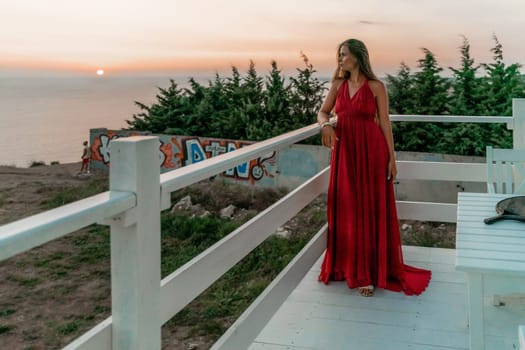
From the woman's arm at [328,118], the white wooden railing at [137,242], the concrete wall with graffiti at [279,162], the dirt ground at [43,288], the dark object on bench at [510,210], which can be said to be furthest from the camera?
the concrete wall with graffiti at [279,162]

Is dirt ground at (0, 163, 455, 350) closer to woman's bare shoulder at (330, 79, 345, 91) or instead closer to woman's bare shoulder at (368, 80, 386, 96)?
woman's bare shoulder at (330, 79, 345, 91)

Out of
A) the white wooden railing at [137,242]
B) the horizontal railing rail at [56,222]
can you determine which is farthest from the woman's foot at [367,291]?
the horizontal railing rail at [56,222]

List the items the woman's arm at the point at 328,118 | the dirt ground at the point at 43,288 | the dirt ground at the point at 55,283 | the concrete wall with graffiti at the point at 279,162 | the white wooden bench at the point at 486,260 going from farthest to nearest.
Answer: the concrete wall with graffiti at the point at 279,162 → the dirt ground at the point at 43,288 → the dirt ground at the point at 55,283 → the woman's arm at the point at 328,118 → the white wooden bench at the point at 486,260

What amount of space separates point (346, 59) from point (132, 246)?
1987 millimetres

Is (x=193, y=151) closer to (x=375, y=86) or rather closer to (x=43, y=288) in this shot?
(x=43, y=288)

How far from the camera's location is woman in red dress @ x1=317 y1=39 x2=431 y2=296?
2739 millimetres

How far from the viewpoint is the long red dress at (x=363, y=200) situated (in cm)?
275

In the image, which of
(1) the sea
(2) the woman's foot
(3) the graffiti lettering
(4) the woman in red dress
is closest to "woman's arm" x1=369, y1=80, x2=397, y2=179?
(4) the woman in red dress

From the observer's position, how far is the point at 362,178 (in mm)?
2779

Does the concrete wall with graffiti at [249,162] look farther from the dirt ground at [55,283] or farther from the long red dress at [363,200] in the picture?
the long red dress at [363,200]

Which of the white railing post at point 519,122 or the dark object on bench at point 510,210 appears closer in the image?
the dark object on bench at point 510,210

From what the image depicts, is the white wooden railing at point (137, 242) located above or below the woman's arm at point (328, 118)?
below

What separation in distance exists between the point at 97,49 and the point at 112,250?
61.1 feet

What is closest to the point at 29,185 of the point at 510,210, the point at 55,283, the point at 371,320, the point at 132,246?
the point at 55,283
